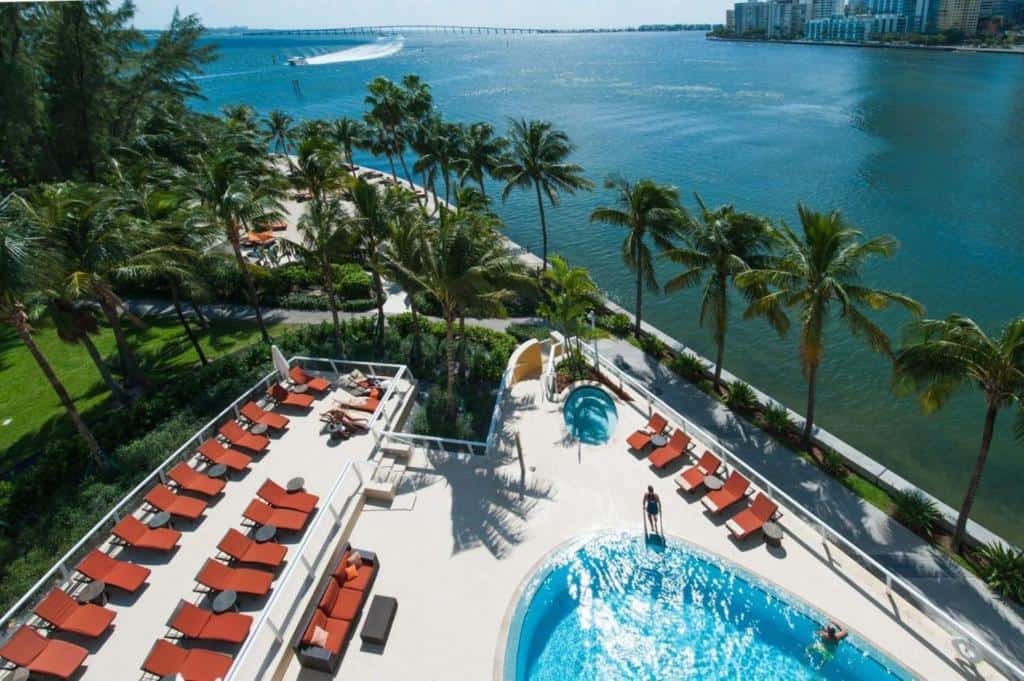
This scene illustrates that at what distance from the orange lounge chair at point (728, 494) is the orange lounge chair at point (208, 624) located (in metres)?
11.5

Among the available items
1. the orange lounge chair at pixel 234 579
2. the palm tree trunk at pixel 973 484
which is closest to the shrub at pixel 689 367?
the palm tree trunk at pixel 973 484

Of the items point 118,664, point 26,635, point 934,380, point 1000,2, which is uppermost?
point 1000,2

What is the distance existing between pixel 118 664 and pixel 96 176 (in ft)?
106

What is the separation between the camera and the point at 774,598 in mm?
12828

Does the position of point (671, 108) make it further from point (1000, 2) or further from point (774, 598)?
point (1000, 2)

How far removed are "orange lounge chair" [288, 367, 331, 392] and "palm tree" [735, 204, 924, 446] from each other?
1519cm

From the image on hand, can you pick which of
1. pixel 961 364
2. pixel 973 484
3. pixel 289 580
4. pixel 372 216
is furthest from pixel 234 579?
pixel 973 484

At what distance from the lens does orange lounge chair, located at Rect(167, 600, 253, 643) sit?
1175 centimetres

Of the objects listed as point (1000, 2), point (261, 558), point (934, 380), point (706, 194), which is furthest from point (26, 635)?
point (1000, 2)

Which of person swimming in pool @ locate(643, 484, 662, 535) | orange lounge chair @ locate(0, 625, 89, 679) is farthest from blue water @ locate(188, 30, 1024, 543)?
orange lounge chair @ locate(0, 625, 89, 679)

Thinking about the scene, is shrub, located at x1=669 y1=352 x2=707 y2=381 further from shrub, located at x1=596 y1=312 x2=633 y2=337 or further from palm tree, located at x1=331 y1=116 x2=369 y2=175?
palm tree, located at x1=331 y1=116 x2=369 y2=175

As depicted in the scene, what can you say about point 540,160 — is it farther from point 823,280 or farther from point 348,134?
point 348,134

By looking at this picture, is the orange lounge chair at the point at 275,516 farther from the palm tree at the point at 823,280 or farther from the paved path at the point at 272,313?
the palm tree at the point at 823,280

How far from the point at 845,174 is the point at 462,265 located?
53.8 metres
